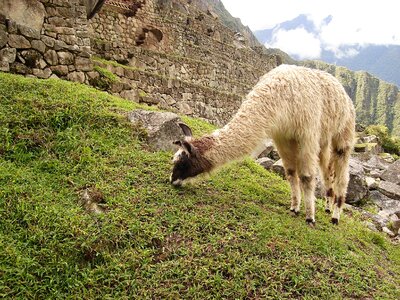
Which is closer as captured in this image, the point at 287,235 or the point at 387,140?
the point at 287,235

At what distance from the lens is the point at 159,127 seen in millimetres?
5543

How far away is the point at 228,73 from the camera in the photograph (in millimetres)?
19219

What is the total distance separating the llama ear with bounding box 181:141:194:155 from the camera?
4320 millimetres

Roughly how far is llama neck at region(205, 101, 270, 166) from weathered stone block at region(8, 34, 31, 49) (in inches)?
177

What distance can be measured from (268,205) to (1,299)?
3.45 metres

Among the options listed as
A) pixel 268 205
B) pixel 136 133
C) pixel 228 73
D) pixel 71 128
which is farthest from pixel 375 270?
pixel 228 73

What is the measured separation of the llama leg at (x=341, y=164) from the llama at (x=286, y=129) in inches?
14.6

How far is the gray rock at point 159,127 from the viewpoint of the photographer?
18.0 feet

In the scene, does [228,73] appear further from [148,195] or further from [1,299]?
[1,299]

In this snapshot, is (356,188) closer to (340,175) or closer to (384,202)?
(384,202)

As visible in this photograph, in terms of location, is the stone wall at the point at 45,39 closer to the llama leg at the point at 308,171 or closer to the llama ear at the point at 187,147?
the llama ear at the point at 187,147

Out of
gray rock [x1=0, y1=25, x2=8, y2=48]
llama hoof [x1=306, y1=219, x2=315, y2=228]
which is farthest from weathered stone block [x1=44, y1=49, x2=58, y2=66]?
llama hoof [x1=306, y1=219, x2=315, y2=228]

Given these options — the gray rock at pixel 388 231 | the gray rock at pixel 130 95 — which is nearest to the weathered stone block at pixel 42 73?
the gray rock at pixel 130 95

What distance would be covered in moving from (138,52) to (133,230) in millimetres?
9777
